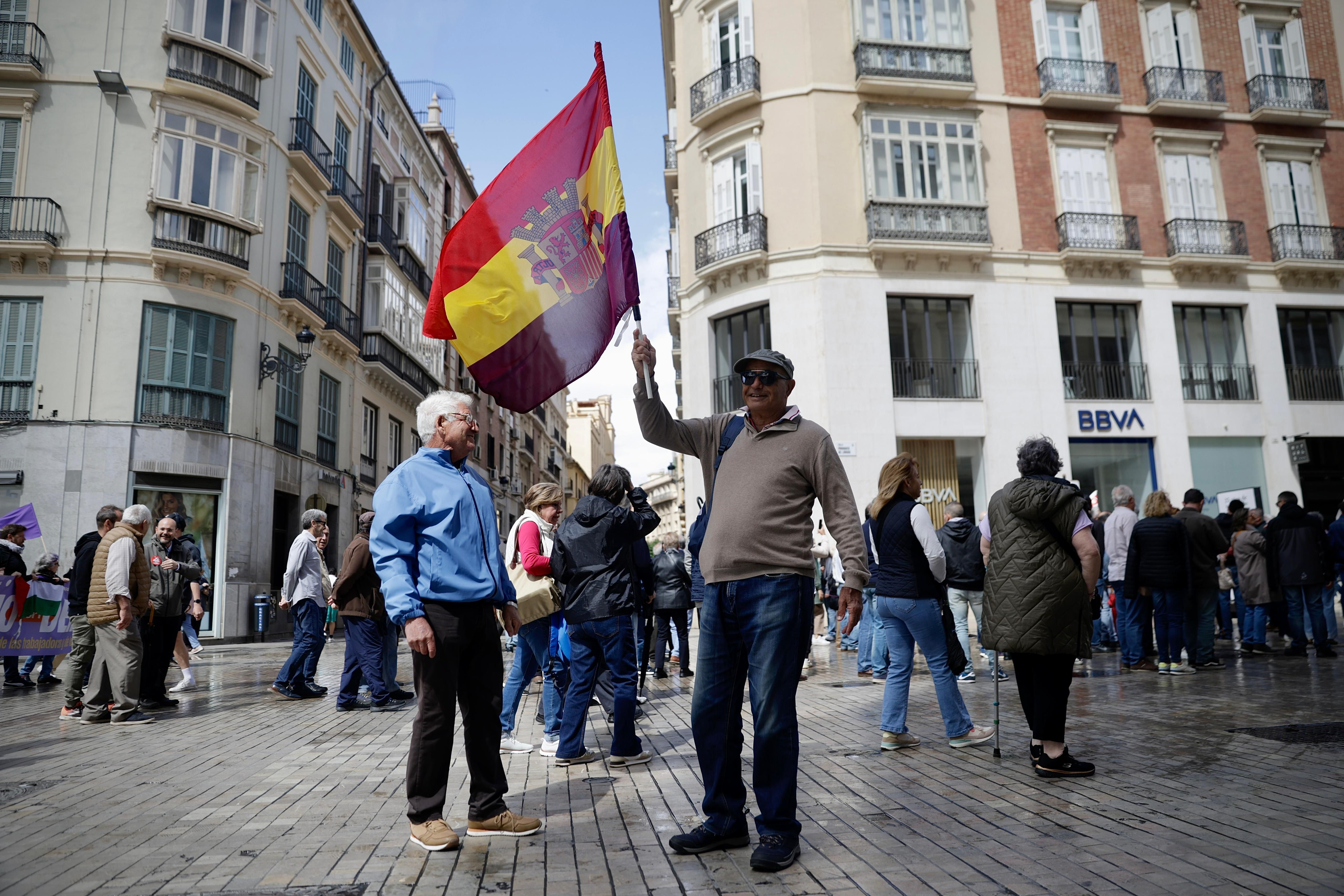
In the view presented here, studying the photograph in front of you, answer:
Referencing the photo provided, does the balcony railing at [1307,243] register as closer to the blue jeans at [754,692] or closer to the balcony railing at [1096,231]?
the balcony railing at [1096,231]

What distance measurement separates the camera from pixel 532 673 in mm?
7184

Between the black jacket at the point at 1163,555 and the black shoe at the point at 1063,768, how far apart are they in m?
5.50

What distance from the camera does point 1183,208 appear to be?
926 inches

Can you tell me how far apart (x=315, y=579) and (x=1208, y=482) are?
21.0 m

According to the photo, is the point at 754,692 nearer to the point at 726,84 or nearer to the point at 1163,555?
the point at 1163,555

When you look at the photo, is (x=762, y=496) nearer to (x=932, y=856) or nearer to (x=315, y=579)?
(x=932, y=856)

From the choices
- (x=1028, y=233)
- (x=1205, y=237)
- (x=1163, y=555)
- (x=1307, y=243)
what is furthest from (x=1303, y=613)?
(x=1307, y=243)

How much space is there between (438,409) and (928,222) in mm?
19444

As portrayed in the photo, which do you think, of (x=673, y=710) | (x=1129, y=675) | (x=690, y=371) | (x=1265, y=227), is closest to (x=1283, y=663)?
(x=1129, y=675)

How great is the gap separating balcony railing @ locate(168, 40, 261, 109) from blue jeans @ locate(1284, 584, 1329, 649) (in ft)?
75.7

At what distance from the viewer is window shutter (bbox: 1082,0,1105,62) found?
23.5 meters

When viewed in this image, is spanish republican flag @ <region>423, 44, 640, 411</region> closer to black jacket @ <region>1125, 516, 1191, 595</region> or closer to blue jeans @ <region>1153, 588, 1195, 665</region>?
black jacket @ <region>1125, 516, 1191, 595</region>

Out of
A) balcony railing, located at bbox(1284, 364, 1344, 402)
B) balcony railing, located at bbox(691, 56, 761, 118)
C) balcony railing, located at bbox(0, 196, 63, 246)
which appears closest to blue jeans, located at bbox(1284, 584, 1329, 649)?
balcony railing, located at bbox(1284, 364, 1344, 402)

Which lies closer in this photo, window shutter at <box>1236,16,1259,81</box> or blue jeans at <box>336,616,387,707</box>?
blue jeans at <box>336,616,387,707</box>
